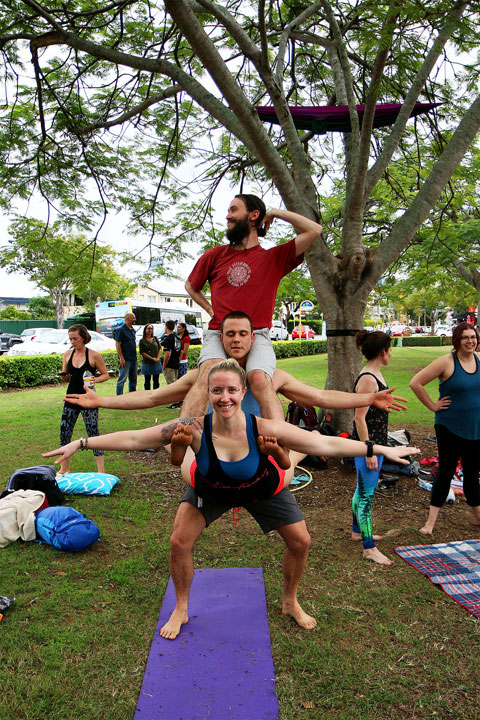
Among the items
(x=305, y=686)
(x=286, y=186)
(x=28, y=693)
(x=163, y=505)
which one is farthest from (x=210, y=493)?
(x=286, y=186)

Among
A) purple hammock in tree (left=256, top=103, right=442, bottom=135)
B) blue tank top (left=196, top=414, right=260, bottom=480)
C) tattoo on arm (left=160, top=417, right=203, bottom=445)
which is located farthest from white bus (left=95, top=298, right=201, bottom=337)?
blue tank top (left=196, top=414, right=260, bottom=480)

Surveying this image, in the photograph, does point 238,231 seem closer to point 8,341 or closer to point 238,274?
point 238,274

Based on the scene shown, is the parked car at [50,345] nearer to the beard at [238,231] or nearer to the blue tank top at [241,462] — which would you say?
the beard at [238,231]

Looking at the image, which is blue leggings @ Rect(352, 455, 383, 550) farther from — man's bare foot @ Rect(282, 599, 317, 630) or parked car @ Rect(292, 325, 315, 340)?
parked car @ Rect(292, 325, 315, 340)

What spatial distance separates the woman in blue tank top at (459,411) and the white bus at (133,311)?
22.9 metres

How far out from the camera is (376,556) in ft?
13.9

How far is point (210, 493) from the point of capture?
2961 mm

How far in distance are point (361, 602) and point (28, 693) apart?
2304 mm

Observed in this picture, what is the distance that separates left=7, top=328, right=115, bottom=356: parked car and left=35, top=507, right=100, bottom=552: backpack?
50.3ft

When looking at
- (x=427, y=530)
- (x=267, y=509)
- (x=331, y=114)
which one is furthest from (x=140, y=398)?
(x=331, y=114)

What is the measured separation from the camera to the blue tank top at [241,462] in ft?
9.13

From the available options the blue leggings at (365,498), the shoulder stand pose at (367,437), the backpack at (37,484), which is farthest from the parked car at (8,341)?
the blue leggings at (365,498)

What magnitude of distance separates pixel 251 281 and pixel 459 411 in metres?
2.45

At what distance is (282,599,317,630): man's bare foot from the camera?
129 inches
